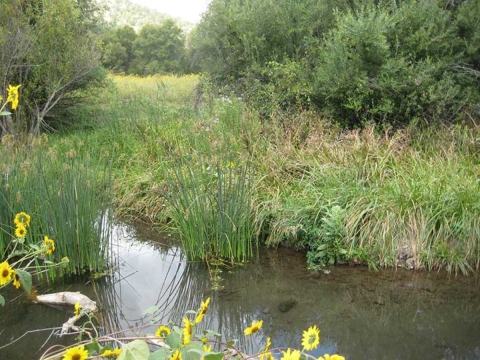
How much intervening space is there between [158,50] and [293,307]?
18707mm

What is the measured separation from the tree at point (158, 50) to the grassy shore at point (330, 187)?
568 inches

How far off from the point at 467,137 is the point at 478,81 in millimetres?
1188

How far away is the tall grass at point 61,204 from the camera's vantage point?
11.4 feet

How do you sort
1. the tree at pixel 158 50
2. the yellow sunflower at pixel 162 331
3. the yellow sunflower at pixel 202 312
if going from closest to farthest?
the yellow sunflower at pixel 202 312 → the yellow sunflower at pixel 162 331 → the tree at pixel 158 50

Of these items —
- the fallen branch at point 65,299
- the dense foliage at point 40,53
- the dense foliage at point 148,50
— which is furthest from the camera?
the dense foliage at point 148,50

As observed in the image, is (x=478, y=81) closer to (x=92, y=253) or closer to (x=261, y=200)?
(x=261, y=200)

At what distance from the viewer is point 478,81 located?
19.0 ft

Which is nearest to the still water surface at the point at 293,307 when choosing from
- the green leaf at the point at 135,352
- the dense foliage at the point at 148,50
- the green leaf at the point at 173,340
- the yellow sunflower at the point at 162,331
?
the yellow sunflower at the point at 162,331

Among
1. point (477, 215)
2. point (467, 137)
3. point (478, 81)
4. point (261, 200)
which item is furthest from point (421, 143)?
point (261, 200)

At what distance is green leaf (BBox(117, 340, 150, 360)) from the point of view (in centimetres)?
121

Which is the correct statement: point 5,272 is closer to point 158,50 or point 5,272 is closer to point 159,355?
point 159,355

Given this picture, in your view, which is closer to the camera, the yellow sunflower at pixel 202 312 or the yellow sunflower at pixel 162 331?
the yellow sunflower at pixel 202 312

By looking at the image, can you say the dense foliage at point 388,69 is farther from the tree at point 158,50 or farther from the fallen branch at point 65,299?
the tree at point 158,50

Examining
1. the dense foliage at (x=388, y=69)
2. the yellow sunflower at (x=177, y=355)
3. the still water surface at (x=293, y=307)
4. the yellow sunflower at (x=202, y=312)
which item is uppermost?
the dense foliage at (x=388, y=69)
